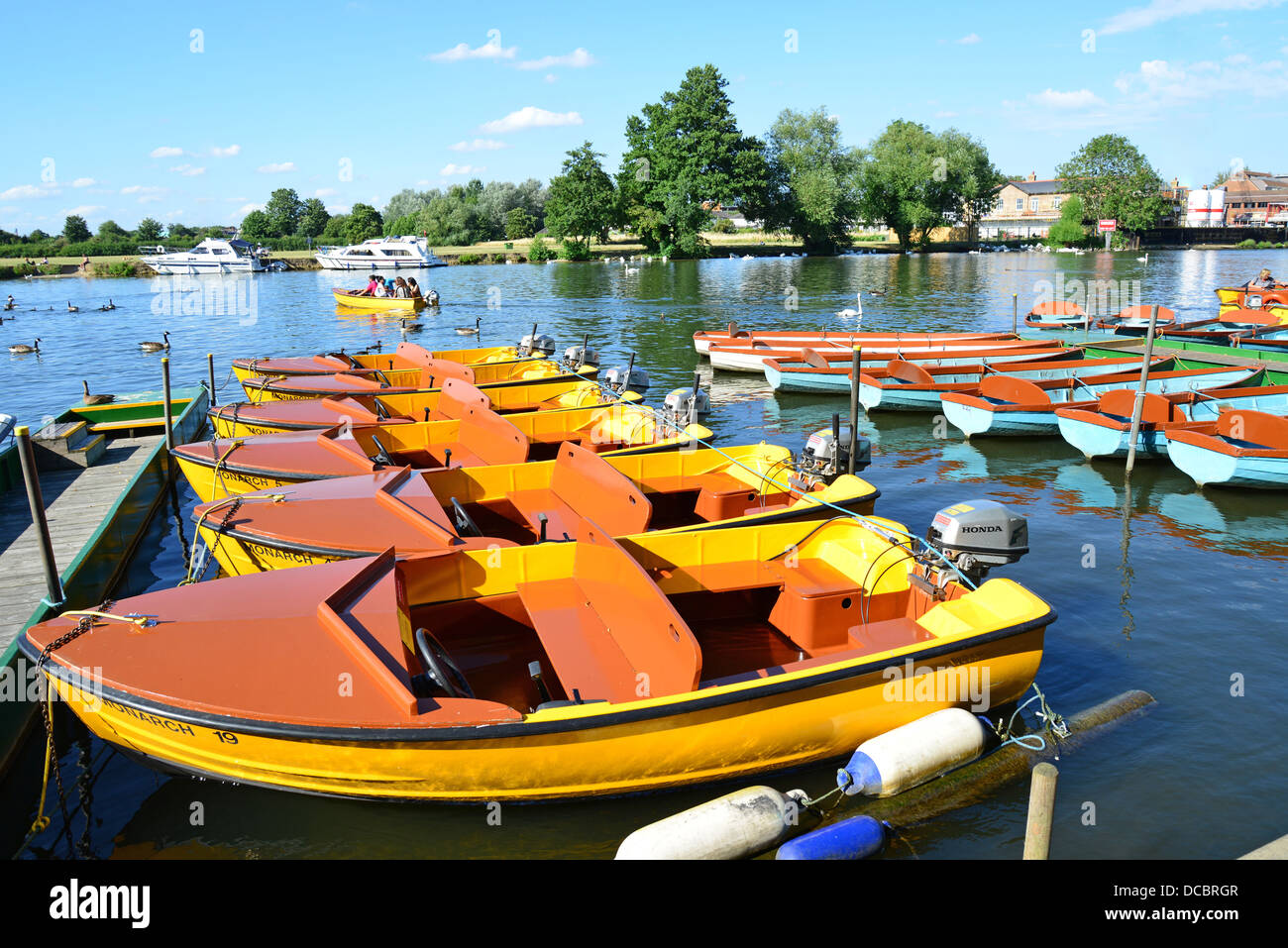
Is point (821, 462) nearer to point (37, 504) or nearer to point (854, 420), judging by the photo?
point (854, 420)

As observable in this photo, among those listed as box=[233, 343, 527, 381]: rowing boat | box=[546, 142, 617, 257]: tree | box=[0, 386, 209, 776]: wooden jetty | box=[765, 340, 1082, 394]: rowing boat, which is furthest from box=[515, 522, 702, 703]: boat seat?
box=[546, 142, 617, 257]: tree

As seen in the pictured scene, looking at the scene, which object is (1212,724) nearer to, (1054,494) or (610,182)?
(1054,494)

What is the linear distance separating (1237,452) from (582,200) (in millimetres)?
81171

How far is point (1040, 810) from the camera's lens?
482cm

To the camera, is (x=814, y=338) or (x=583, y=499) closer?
(x=583, y=499)

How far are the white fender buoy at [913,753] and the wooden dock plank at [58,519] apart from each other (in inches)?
320

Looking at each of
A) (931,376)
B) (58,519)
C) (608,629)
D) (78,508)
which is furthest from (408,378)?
(931,376)

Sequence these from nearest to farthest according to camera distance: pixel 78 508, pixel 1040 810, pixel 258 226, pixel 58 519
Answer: pixel 1040 810 < pixel 58 519 < pixel 78 508 < pixel 258 226

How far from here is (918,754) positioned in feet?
23.2

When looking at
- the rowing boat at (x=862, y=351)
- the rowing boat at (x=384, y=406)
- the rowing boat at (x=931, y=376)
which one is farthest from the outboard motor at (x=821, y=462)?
the rowing boat at (x=862, y=351)

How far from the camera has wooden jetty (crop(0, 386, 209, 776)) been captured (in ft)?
26.8
